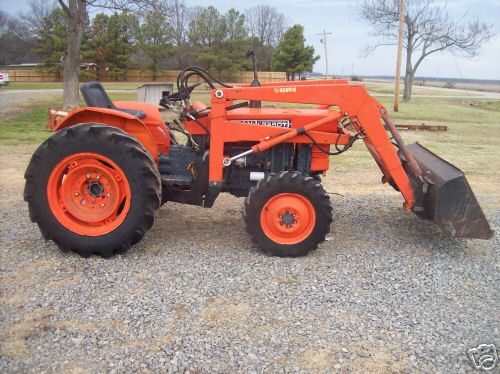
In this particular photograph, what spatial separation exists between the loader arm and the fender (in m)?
0.64

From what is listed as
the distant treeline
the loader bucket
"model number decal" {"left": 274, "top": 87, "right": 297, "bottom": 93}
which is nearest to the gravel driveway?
the loader bucket

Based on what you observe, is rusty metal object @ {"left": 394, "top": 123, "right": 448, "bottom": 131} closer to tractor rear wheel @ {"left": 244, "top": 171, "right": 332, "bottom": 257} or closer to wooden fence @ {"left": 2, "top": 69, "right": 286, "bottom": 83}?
tractor rear wheel @ {"left": 244, "top": 171, "right": 332, "bottom": 257}

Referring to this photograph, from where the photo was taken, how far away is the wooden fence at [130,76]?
42719 millimetres

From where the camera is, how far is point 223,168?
15.3ft

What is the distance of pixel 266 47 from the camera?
4984 cm

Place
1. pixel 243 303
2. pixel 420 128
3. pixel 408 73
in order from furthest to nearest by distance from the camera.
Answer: pixel 408 73, pixel 420 128, pixel 243 303

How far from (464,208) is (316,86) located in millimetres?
1726

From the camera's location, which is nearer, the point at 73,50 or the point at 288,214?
the point at 288,214

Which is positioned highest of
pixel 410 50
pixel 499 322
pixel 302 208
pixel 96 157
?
pixel 410 50

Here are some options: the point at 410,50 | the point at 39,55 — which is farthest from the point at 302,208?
the point at 39,55

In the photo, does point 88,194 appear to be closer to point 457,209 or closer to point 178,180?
point 178,180

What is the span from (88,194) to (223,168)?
49.1 inches

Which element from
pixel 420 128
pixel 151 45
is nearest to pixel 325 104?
pixel 420 128

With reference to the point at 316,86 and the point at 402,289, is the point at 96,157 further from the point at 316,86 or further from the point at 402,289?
the point at 402,289
